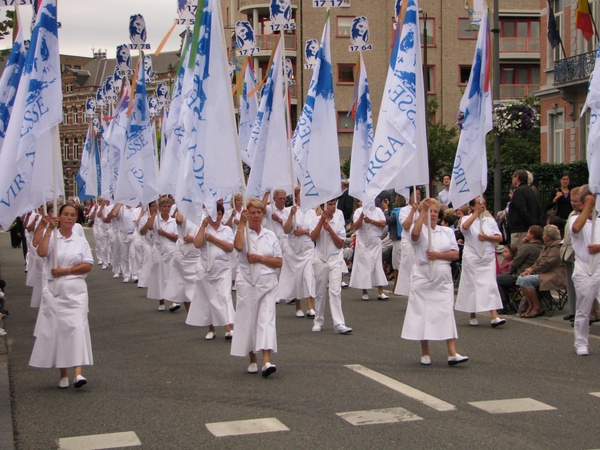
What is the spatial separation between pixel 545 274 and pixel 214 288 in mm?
4861

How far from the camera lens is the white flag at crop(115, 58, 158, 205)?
15961mm

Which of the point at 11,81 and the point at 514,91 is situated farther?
the point at 514,91

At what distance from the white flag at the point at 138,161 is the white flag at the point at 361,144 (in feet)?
12.2

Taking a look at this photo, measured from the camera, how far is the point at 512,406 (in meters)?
7.78

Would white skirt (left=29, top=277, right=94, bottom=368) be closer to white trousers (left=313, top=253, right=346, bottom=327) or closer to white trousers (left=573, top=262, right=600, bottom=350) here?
white trousers (left=313, top=253, right=346, bottom=327)

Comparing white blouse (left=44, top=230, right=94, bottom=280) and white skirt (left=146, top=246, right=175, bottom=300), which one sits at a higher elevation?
white blouse (left=44, top=230, right=94, bottom=280)

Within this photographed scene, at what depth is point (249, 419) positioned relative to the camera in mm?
7500

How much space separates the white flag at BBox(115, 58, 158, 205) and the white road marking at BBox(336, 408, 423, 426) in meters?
9.05

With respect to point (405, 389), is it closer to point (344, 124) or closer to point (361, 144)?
point (361, 144)

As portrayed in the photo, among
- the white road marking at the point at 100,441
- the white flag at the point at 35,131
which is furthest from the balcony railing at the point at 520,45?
the white road marking at the point at 100,441

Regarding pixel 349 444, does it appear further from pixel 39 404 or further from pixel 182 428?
pixel 39 404

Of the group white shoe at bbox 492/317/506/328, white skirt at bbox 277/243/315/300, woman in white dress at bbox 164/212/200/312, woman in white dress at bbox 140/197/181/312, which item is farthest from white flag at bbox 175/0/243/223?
woman in white dress at bbox 140/197/181/312

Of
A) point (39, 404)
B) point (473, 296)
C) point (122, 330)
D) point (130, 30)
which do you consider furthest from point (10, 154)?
point (130, 30)

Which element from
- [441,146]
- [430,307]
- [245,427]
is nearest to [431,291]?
[430,307]
